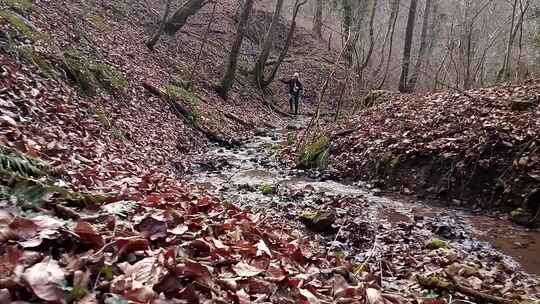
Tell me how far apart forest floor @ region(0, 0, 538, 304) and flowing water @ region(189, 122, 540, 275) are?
1.9 inches

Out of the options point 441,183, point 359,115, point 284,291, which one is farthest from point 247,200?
point 359,115

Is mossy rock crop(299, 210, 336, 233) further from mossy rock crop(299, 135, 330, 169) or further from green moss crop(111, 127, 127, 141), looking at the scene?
mossy rock crop(299, 135, 330, 169)

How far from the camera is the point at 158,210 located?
134 inches

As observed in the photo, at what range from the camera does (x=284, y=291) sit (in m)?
2.55

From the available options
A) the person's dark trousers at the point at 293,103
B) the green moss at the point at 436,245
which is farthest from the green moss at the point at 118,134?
the person's dark trousers at the point at 293,103

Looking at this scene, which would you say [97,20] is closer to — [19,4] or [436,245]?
[19,4]

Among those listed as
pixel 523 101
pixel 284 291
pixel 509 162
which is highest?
pixel 523 101

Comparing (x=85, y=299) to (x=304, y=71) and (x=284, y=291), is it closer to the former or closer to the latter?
(x=284, y=291)

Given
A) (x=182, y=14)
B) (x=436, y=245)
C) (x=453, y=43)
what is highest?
(x=453, y=43)

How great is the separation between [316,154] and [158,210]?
7337 millimetres

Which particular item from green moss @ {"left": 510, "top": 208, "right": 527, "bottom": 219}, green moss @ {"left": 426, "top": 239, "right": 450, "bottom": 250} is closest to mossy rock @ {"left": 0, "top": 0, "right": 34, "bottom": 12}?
green moss @ {"left": 426, "top": 239, "right": 450, "bottom": 250}

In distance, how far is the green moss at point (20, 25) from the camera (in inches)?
302

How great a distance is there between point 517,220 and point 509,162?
3.53 feet

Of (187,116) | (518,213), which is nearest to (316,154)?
(187,116)
